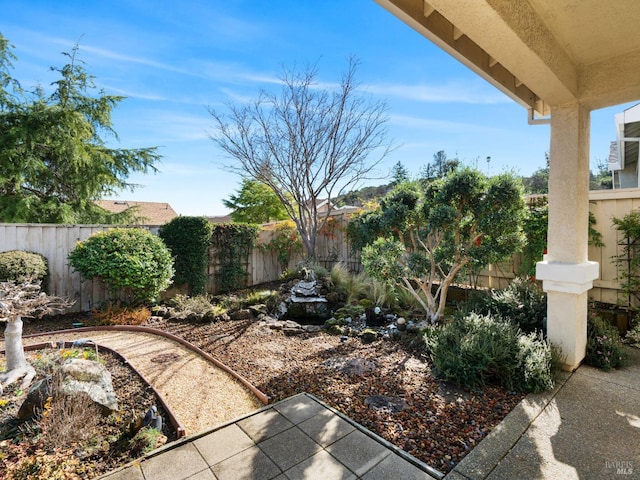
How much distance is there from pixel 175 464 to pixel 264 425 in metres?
0.63

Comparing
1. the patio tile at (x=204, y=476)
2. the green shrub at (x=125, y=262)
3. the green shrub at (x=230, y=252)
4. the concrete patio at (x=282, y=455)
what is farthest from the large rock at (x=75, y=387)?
the green shrub at (x=230, y=252)

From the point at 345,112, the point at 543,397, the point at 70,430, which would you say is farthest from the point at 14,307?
the point at 345,112

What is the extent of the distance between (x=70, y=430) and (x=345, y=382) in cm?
216

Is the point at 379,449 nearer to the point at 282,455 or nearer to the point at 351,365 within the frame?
the point at 282,455

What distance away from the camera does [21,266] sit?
15.1 feet

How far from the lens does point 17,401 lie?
2.46 m

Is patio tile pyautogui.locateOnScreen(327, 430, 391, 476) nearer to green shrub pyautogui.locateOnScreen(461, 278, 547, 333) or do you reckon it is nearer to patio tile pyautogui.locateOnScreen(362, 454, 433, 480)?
patio tile pyautogui.locateOnScreen(362, 454, 433, 480)

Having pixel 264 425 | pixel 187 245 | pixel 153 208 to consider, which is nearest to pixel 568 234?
pixel 264 425

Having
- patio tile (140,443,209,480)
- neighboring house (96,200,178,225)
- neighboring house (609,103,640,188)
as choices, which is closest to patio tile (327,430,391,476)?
patio tile (140,443,209,480)

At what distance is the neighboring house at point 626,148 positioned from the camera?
7293 mm

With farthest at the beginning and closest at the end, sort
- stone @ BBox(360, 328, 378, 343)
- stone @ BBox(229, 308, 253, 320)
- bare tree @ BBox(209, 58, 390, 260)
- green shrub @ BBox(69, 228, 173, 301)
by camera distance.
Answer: bare tree @ BBox(209, 58, 390, 260), stone @ BBox(229, 308, 253, 320), green shrub @ BBox(69, 228, 173, 301), stone @ BBox(360, 328, 378, 343)

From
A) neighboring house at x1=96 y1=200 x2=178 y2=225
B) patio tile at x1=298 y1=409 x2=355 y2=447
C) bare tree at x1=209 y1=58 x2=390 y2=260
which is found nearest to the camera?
patio tile at x1=298 y1=409 x2=355 y2=447

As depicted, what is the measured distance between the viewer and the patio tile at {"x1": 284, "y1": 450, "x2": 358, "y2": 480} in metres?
1.73

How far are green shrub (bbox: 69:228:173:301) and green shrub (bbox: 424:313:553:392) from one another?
484cm
